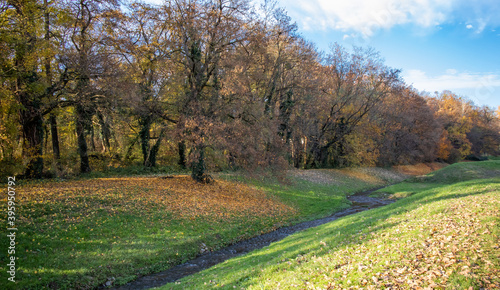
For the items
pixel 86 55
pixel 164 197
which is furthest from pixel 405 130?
pixel 86 55

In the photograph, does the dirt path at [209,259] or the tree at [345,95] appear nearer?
the dirt path at [209,259]

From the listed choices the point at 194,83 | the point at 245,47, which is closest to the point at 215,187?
the point at 194,83

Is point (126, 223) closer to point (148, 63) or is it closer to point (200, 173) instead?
point (200, 173)

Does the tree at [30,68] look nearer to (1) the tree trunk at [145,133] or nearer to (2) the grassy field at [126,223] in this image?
(2) the grassy field at [126,223]

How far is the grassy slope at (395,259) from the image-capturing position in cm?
593

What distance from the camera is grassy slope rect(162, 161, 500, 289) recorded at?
5934mm

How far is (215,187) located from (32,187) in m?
12.1

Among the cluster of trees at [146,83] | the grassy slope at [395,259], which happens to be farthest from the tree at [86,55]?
the grassy slope at [395,259]

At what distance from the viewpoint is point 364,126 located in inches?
1778

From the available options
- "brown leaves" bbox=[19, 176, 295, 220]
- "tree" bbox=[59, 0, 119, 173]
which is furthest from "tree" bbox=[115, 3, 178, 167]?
"brown leaves" bbox=[19, 176, 295, 220]

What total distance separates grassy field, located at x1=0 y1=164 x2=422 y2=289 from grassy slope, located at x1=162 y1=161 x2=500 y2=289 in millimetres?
3239

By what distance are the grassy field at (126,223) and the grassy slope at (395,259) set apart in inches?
128

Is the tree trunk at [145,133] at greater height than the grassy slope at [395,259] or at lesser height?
greater

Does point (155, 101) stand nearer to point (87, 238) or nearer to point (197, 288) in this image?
point (87, 238)
